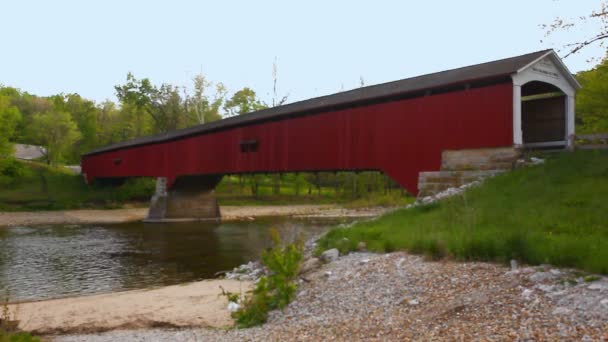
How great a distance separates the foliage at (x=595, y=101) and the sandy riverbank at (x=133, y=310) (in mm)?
17883

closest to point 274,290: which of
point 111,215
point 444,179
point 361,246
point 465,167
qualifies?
point 361,246

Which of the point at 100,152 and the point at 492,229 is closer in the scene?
the point at 492,229

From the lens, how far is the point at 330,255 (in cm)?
943

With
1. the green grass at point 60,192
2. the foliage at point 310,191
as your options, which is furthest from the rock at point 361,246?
the foliage at point 310,191

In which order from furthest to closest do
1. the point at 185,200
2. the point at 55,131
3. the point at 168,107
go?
the point at 168,107 → the point at 55,131 → the point at 185,200

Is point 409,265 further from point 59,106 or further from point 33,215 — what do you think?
point 59,106

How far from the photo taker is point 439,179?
1341 centimetres

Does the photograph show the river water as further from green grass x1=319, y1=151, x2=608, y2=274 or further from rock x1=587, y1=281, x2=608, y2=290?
rock x1=587, y1=281, x2=608, y2=290

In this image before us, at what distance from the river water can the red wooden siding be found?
356 centimetres

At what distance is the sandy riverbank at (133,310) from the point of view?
25.6 feet

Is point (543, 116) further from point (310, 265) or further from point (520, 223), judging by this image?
point (310, 265)

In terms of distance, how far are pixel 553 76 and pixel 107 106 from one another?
71.6 m

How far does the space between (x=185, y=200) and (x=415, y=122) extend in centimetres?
2010

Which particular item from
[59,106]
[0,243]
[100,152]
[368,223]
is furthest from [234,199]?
[368,223]
